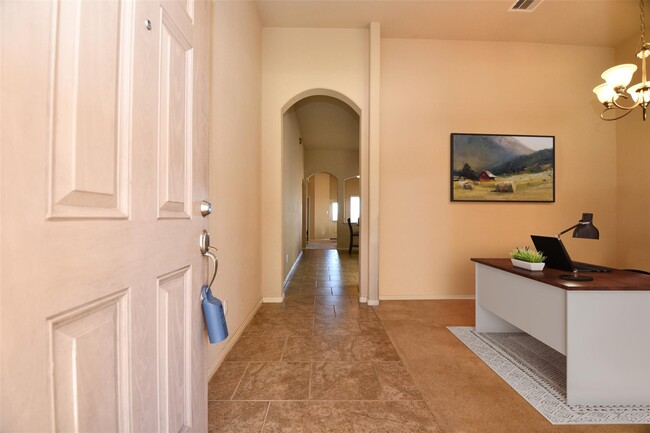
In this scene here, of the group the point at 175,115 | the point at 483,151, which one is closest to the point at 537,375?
the point at 175,115

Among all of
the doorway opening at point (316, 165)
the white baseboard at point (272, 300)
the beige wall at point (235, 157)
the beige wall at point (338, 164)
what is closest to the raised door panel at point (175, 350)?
the beige wall at point (235, 157)

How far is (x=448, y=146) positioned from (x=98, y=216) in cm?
432

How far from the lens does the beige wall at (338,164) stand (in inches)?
402

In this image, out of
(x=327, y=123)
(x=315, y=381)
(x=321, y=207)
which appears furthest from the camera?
(x=321, y=207)

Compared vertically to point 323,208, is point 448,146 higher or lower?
higher

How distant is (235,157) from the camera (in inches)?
108

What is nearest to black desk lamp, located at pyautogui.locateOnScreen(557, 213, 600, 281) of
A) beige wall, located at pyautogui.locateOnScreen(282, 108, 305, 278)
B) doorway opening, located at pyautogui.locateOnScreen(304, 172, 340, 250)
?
beige wall, located at pyautogui.locateOnScreen(282, 108, 305, 278)

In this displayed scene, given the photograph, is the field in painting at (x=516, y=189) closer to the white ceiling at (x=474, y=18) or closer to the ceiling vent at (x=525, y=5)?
the white ceiling at (x=474, y=18)

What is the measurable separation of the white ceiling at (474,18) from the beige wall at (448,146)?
0.20 meters

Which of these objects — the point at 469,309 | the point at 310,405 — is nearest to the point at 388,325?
the point at 469,309

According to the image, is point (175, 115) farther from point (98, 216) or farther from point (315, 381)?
point (315, 381)

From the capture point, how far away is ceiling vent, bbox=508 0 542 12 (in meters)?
3.45

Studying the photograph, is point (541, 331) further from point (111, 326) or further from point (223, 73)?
point (223, 73)

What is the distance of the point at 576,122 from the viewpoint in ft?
14.3
